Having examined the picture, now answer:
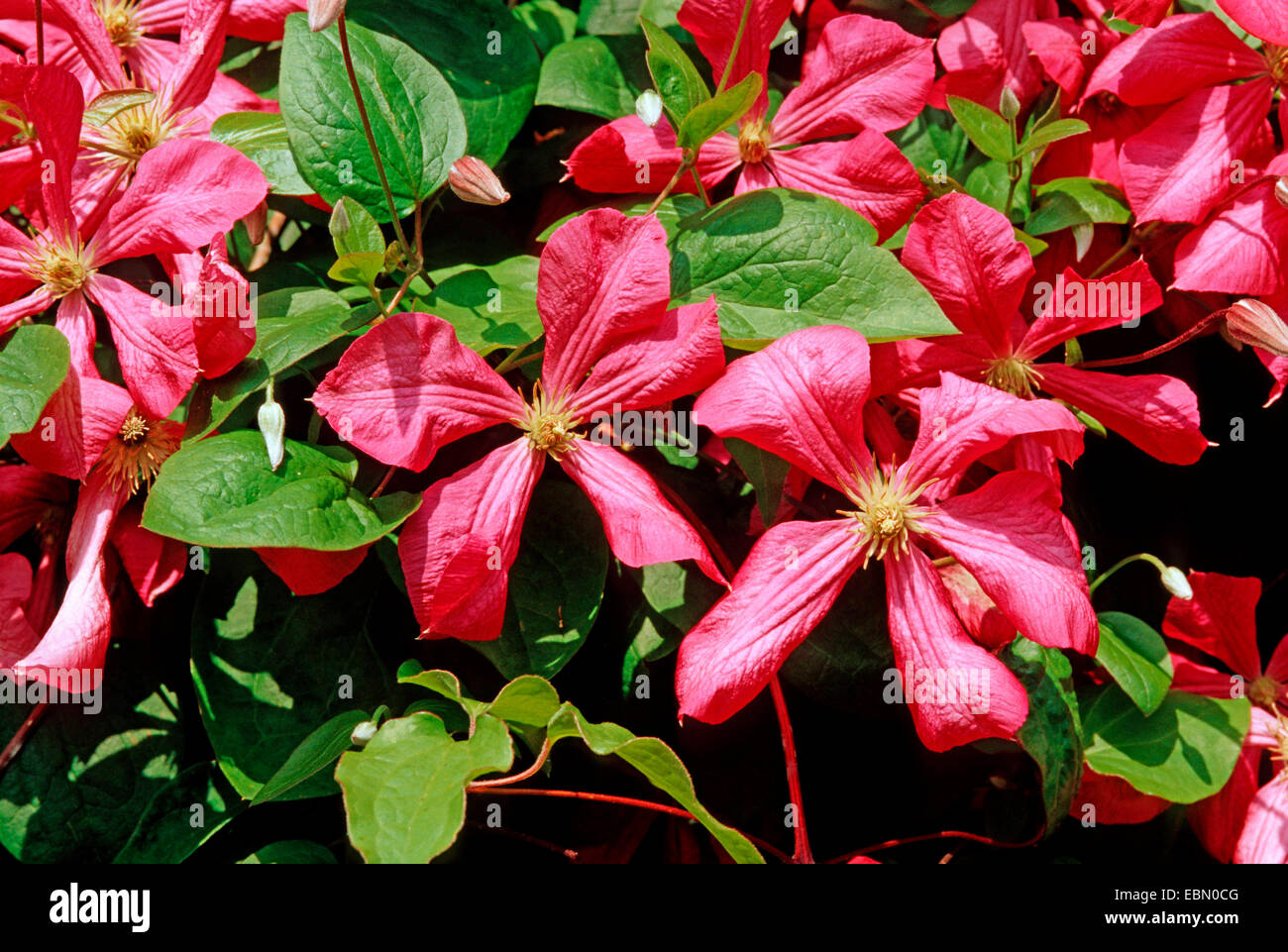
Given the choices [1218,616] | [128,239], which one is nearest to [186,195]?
[128,239]

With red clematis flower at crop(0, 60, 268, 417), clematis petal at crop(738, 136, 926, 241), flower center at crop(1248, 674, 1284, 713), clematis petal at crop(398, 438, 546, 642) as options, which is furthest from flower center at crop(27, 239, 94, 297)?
flower center at crop(1248, 674, 1284, 713)

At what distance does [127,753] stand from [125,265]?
445mm

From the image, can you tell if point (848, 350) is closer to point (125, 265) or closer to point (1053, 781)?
point (1053, 781)

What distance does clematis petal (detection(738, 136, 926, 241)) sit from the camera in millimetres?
902

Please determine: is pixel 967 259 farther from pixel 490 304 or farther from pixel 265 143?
pixel 265 143

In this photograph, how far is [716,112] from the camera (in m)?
0.81

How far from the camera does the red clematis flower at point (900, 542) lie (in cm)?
75

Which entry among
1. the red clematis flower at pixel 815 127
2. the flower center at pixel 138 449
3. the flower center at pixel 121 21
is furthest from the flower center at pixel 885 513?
the flower center at pixel 121 21

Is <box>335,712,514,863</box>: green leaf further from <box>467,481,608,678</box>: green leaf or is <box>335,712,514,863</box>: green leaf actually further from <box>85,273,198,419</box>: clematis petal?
<box>85,273,198,419</box>: clematis petal

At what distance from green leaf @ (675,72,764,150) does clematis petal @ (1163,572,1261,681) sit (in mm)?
615

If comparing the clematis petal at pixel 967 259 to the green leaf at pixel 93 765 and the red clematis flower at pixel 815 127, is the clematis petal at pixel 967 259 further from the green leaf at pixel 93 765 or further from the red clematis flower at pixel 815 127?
the green leaf at pixel 93 765

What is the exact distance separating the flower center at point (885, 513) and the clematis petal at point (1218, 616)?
334 millimetres

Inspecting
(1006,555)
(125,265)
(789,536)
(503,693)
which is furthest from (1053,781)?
(125,265)

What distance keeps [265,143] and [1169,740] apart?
3.11 ft
